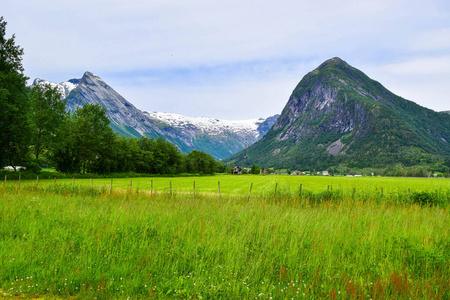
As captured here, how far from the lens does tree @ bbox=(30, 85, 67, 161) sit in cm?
5125

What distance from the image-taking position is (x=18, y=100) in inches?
1406

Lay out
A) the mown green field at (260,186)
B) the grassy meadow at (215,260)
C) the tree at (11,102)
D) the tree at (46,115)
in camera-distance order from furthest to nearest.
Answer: the tree at (46,115) < the tree at (11,102) < the mown green field at (260,186) < the grassy meadow at (215,260)

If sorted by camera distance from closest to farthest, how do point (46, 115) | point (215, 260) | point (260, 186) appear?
point (215, 260) → point (46, 115) → point (260, 186)

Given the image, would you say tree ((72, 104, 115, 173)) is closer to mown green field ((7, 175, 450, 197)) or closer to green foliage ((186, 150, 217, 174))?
mown green field ((7, 175, 450, 197))

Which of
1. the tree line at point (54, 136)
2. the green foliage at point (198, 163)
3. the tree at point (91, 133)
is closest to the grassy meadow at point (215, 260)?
the tree line at point (54, 136)

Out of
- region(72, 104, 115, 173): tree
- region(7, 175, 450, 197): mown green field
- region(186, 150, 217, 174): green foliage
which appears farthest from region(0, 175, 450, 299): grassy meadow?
region(186, 150, 217, 174): green foliage

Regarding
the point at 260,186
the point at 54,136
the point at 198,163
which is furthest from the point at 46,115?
the point at 198,163

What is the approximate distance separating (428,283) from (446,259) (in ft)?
6.22

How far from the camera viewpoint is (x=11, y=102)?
3528cm

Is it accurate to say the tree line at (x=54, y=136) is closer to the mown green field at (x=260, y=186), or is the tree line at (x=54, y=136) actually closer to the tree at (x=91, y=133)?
the tree at (x=91, y=133)

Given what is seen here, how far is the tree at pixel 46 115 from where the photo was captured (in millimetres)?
51250

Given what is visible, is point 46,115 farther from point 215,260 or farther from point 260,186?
point 215,260

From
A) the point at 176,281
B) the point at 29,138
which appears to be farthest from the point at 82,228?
the point at 29,138

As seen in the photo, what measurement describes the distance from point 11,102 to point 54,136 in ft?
59.9
